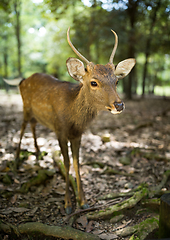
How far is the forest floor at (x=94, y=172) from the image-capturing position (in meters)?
2.81

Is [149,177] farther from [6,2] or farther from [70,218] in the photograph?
[6,2]

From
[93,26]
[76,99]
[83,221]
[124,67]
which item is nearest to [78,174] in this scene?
[83,221]

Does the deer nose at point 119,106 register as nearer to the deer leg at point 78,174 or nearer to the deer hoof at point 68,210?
the deer leg at point 78,174

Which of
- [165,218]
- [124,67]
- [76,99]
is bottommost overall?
[165,218]

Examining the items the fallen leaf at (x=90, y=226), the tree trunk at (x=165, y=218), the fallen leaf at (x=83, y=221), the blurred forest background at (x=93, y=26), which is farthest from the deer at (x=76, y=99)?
the blurred forest background at (x=93, y=26)

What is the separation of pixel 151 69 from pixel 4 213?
1020 inches

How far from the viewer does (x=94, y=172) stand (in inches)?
161

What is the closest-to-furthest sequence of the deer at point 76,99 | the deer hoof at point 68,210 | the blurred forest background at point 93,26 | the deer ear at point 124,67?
the deer at point 76,99
the deer ear at point 124,67
the deer hoof at point 68,210
the blurred forest background at point 93,26

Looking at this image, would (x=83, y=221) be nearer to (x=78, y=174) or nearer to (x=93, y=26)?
(x=78, y=174)

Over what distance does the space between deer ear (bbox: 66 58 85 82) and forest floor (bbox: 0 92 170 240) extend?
2048 millimetres

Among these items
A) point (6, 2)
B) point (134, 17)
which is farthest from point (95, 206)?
point (134, 17)

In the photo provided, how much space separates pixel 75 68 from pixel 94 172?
2328 mm

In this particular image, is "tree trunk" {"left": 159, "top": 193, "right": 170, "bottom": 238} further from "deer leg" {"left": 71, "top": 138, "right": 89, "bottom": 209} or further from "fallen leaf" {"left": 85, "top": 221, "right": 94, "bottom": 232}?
"deer leg" {"left": 71, "top": 138, "right": 89, "bottom": 209}

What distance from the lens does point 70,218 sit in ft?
9.32
